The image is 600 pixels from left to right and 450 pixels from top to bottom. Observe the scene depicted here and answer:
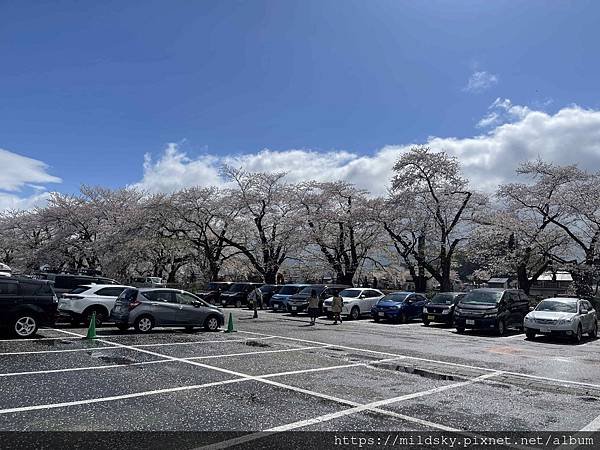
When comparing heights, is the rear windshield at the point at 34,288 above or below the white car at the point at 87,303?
above

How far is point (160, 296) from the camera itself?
50.8ft

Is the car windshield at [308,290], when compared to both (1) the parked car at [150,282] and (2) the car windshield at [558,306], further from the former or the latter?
(1) the parked car at [150,282]

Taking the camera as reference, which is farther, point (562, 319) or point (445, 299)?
point (445, 299)

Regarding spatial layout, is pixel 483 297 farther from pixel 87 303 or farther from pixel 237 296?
pixel 237 296

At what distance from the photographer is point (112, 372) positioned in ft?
28.3

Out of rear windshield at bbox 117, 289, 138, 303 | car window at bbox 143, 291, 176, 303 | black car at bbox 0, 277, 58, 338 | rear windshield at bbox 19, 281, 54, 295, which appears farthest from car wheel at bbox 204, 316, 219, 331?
rear windshield at bbox 19, 281, 54, 295

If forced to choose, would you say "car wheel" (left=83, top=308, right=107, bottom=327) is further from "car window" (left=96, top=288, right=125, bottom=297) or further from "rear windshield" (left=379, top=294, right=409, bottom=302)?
"rear windshield" (left=379, top=294, right=409, bottom=302)

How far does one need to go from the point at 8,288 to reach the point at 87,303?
4225mm

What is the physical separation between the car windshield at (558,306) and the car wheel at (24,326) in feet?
54.5

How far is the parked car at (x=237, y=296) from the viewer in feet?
102

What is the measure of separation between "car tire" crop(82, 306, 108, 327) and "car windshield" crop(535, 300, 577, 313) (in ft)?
51.4

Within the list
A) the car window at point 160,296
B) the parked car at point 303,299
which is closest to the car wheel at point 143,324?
the car window at point 160,296

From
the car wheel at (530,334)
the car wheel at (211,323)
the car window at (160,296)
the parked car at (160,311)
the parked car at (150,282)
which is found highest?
the parked car at (150,282)

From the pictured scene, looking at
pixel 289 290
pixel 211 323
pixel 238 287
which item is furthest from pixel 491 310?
pixel 238 287
